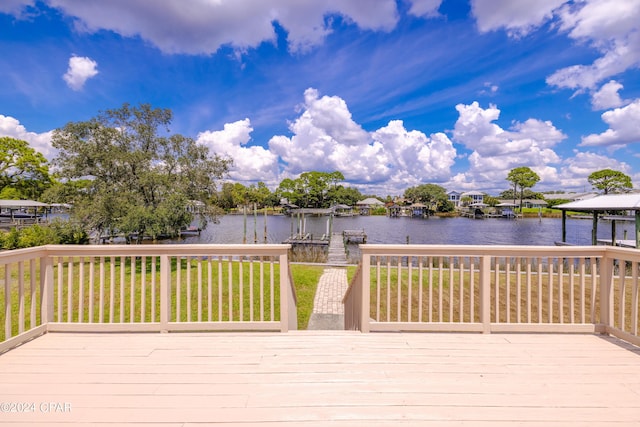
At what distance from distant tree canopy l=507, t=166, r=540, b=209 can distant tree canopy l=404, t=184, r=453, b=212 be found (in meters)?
13.7

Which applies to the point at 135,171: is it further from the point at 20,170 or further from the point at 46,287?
the point at 20,170

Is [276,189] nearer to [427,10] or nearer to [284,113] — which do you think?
[284,113]

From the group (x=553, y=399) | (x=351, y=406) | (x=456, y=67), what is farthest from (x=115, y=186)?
(x=456, y=67)

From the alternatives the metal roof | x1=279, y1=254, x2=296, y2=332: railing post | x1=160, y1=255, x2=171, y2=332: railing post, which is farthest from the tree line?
the metal roof

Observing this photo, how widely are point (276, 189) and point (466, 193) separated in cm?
5261

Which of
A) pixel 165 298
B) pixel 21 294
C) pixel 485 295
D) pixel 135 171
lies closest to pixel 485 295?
pixel 485 295

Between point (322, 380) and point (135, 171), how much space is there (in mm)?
11453

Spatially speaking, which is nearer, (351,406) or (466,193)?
(351,406)

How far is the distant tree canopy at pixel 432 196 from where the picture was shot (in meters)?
58.8

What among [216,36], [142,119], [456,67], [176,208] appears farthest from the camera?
[456,67]

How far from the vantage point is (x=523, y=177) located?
56.4 metres

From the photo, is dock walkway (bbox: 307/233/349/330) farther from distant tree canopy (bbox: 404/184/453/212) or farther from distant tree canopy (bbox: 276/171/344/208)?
distant tree canopy (bbox: 404/184/453/212)

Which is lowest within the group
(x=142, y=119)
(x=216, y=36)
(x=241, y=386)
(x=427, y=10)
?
(x=241, y=386)

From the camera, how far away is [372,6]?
641 centimetres
